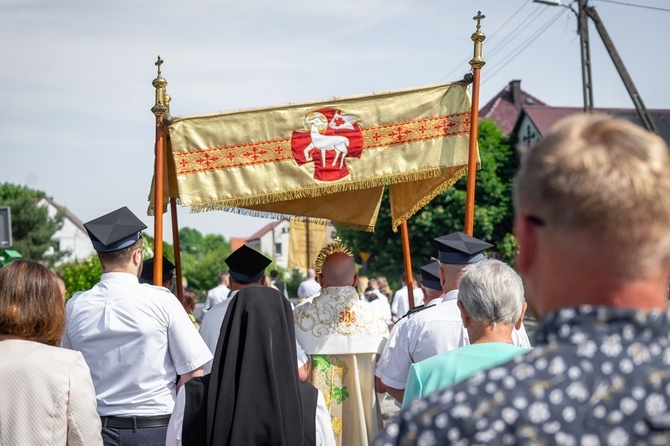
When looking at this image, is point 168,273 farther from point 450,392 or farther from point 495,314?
point 450,392

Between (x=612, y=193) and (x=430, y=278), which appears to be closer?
(x=612, y=193)

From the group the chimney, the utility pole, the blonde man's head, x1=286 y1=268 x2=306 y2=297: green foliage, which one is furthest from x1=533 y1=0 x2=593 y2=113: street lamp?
x1=286 y1=268 x2=306 y2=297: green foliage

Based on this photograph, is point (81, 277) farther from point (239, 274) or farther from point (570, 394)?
point (570, 394)

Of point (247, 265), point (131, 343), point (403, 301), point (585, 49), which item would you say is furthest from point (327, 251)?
point (585, 49)

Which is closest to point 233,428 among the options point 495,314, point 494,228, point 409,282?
point 495,314

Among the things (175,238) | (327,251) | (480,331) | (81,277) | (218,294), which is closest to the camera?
(480,331)

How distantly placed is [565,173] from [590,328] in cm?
25

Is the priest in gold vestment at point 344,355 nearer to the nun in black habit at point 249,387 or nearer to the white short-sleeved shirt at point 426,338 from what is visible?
the white short-sleeved shirt at point 426,338

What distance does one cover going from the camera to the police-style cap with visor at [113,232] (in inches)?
177

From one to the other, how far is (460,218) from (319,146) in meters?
25.2

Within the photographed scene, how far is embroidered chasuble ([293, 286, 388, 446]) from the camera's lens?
5.85 metres

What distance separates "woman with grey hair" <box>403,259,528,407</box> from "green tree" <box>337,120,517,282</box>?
2578 centimetres

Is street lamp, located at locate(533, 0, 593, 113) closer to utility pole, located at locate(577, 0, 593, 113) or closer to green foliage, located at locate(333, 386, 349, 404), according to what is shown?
utility pole, located at locate(577, 0, 593, 113)

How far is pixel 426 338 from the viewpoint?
14.8 ft
